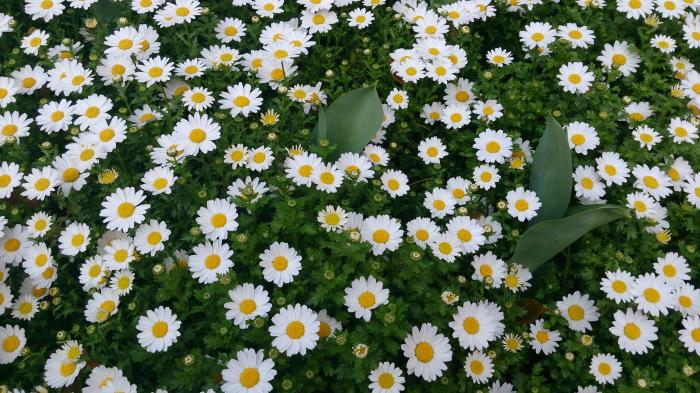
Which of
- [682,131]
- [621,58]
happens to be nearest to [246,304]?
[682,131]

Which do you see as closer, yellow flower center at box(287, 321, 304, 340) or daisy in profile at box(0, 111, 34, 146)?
yellow flower center at box(287, 321, 304, 340)

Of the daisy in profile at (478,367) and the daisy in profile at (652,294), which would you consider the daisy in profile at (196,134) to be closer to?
the daisy in profile at (478,367)

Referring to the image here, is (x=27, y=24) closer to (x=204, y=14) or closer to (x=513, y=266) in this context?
(x=204, y=14)

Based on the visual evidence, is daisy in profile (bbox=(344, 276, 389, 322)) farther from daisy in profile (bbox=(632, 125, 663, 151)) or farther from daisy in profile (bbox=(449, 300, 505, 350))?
daisy in profile (bbox=(632, 125, 663, 151))

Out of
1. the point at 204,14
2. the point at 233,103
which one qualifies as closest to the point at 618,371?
the point at 233,103

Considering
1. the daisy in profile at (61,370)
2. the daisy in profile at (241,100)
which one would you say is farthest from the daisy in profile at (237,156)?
the daisy in profile at (61,370)

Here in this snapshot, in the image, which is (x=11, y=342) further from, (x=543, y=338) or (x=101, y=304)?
(x=543, y=338)

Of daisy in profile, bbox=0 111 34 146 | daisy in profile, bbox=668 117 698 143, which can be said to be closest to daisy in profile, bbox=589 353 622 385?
daisy in profile, bbox=668 117 698 143
